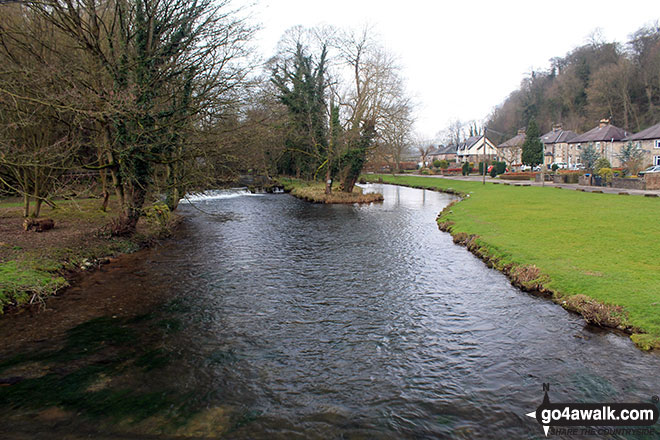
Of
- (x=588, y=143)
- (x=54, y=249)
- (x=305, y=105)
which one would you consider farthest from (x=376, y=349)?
(x=588, y=143)

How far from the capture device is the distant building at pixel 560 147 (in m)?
78.3

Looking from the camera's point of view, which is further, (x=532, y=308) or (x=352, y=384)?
(x=532, y=308)

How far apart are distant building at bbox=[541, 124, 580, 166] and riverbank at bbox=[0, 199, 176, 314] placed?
78786 mm

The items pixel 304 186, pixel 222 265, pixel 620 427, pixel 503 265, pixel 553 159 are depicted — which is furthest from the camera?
pixel 553 159

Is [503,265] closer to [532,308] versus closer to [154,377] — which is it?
[532,308]

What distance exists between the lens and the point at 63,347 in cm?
778

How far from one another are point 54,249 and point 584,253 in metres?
16.3

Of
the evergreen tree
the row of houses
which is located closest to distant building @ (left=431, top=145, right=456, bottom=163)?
the row of houses

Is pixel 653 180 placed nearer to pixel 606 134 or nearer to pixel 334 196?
pixel 334 196

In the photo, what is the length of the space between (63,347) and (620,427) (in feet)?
29.8

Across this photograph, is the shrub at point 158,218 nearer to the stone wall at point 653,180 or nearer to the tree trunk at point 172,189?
the tree trunk at point 172,189

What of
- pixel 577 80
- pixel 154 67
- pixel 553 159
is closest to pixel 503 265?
pixel 154 67

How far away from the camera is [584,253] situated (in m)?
12.4

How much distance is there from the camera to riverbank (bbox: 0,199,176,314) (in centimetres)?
1012
